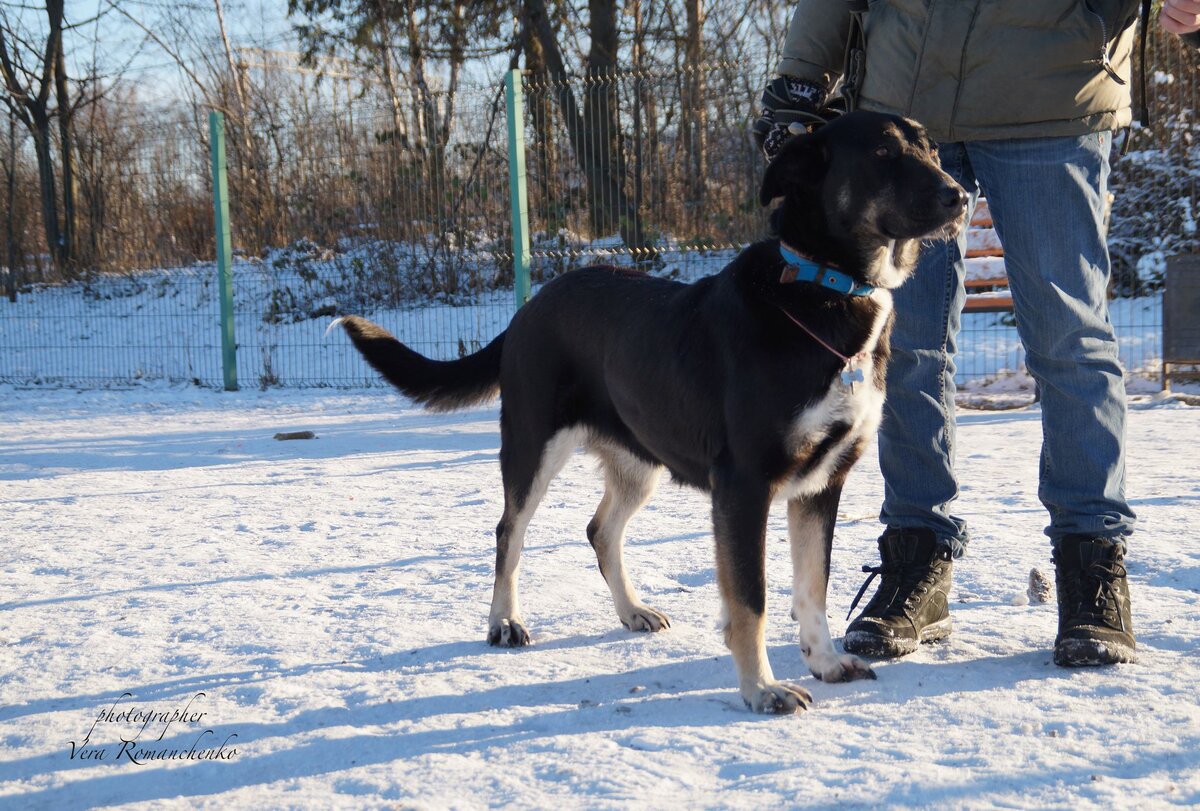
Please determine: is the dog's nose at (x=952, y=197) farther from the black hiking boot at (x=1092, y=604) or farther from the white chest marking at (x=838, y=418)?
the black hiking boot at (x=1092, y=604)

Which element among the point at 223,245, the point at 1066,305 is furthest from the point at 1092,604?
the point at 223,245

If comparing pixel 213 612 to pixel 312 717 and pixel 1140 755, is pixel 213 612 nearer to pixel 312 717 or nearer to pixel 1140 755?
pixel 312 717

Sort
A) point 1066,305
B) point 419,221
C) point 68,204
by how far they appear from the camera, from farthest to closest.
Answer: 1. point 68,204
2. point 419,221
3. point 1066,305

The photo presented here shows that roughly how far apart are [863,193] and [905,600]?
1069 mm

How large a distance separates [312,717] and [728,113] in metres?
6.84

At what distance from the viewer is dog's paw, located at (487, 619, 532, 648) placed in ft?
9.88

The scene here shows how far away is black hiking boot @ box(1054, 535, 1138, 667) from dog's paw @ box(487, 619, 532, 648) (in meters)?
1.37

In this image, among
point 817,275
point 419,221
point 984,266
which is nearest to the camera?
point 817,275

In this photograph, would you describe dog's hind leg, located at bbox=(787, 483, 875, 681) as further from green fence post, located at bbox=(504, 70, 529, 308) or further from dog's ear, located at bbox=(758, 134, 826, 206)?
green fence post, located at bbox=(504, 70, 529, 308)

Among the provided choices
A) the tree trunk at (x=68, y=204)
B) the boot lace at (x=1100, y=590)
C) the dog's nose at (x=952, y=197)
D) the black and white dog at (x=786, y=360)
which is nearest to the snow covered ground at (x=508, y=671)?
the boot lace at (x=1100, y=590)

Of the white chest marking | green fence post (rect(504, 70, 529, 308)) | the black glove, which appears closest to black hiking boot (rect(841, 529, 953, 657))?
the white chest marking

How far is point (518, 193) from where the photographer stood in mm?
8805

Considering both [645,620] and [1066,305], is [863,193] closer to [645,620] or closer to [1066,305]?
[1066,305]

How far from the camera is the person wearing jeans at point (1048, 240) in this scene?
2738 mm
